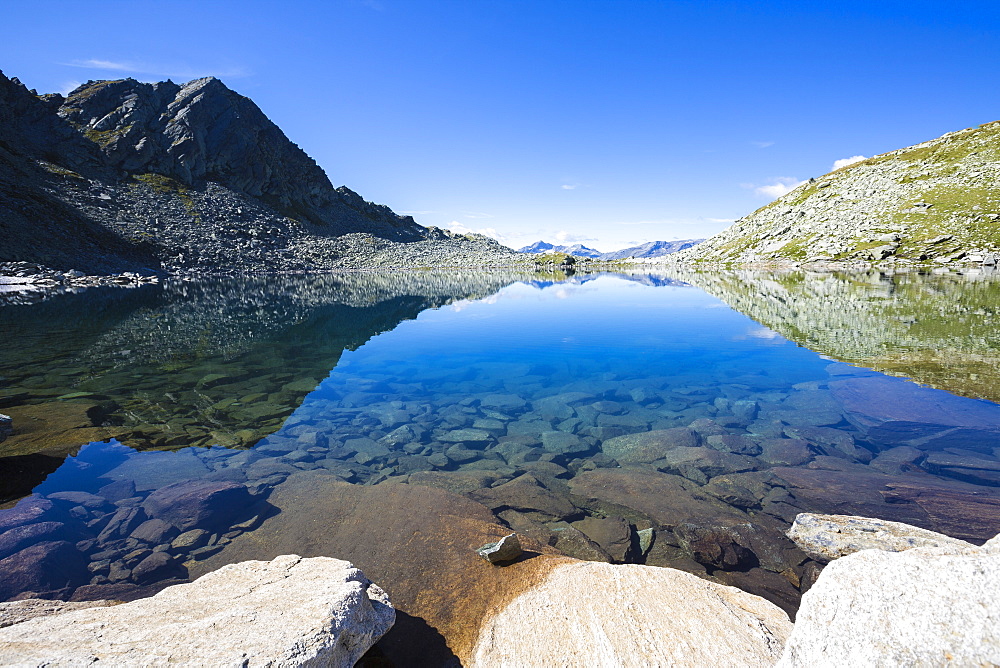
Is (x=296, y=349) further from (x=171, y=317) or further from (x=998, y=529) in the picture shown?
(x=998, y=529)

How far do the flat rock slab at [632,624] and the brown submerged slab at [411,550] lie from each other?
1.78 ft

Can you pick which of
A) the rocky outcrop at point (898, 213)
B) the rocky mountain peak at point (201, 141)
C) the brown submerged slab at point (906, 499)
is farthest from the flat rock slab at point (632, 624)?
the rocky mountain peak at point (201, 141)

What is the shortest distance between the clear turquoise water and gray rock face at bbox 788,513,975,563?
1.63ft

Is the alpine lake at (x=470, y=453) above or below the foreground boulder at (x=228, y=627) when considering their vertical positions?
below

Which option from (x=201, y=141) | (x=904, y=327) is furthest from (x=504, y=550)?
(x=201, y=141)

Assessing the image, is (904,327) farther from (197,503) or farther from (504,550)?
(197,503)

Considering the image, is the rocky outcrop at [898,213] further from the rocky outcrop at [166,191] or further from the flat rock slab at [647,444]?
the flat rock slab at [647,444]

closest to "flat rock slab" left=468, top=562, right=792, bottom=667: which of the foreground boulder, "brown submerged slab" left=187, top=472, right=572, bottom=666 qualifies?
"brown submerged slab" left=187, top=472, right=572, bottom=666

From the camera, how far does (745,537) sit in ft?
28.1

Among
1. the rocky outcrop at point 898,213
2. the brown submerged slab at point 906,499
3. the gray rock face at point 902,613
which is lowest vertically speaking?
the brown submerged slab at point 906,499

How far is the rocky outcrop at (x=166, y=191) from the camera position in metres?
91.2

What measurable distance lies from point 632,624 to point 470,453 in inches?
334

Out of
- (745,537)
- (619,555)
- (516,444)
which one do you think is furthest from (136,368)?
(745,537)

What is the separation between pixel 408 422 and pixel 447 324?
77.1 ft
